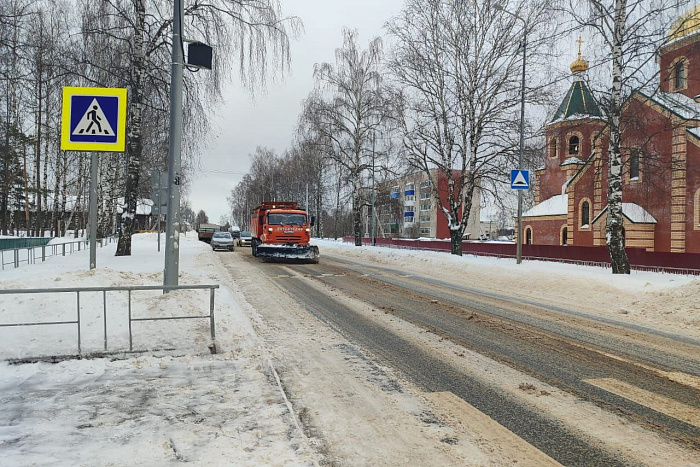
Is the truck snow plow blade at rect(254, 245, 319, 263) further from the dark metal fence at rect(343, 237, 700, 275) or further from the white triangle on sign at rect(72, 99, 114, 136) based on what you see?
the white triangle on sign at rect(72, 99, 114, 136)

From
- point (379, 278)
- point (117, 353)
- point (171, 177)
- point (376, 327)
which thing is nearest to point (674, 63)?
point (379, 278)

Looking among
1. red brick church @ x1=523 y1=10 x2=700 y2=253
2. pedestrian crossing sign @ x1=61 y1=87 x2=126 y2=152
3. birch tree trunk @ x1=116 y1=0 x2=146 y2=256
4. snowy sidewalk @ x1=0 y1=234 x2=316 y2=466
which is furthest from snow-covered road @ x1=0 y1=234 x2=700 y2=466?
red brick church @ x1=523 y1=10 x2=700 y2=253

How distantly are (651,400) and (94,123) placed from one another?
342 inches

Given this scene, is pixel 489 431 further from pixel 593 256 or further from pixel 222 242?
pixel 222 242

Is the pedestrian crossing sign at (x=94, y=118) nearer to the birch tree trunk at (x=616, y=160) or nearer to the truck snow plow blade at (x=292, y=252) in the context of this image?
the birch tree trunk at (x=616, y=160)

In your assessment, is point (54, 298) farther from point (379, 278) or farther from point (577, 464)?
point (379, 278)

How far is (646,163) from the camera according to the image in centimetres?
1523

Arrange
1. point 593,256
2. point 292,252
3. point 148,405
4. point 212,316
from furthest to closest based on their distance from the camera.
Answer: point 292,252 → point 593,256 → point 212,316 → point 148,405

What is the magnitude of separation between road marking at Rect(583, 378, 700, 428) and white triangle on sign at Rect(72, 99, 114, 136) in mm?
8035

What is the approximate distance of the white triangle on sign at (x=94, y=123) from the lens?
7.82 metres

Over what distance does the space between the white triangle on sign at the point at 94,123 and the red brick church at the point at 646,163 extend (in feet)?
43.5

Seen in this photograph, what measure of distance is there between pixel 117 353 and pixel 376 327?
12.9ft

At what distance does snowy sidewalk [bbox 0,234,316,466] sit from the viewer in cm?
319

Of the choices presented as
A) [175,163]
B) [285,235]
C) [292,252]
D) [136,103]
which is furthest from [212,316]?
[285,235]
